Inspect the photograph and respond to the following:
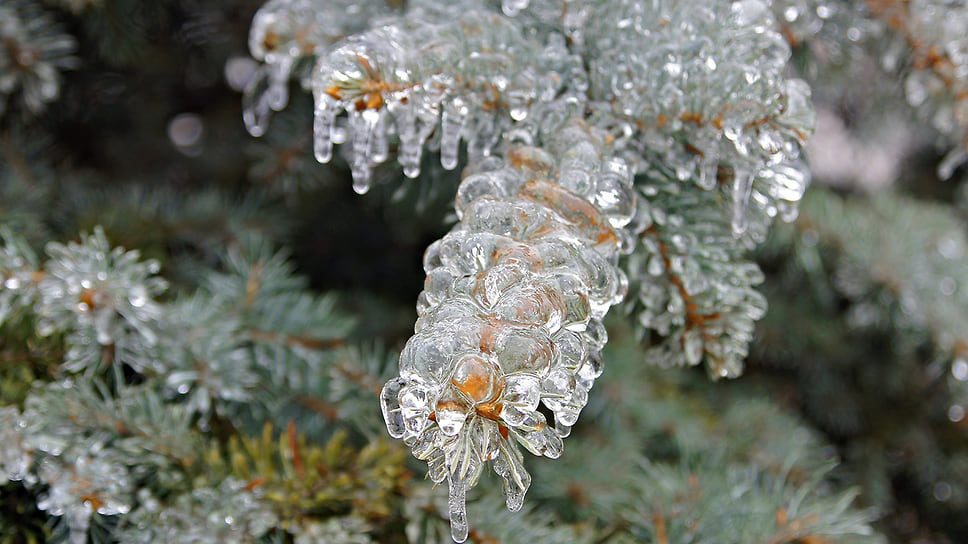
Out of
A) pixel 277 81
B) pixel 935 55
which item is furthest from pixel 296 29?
pixel 935 55

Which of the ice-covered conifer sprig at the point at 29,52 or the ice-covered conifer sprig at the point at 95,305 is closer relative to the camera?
the ice-covered conifer sprig at the point at 95,305

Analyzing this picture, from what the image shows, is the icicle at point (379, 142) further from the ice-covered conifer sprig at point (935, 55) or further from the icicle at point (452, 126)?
the ice-covered conifer sprig at point (935, 55)

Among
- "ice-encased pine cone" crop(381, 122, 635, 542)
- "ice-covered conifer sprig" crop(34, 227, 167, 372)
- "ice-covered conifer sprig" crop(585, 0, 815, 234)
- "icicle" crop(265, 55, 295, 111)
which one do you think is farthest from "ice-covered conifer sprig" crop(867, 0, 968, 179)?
"ice-covered conifer sprig" crop(34, 227, 167, 372)

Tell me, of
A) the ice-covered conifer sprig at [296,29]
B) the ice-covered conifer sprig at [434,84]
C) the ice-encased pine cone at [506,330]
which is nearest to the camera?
the ice-encased pine cone at [506,330]

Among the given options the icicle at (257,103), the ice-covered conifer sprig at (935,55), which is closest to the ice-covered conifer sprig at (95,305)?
the icicle at (257,103)

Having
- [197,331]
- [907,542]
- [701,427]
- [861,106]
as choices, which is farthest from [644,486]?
[861,106]

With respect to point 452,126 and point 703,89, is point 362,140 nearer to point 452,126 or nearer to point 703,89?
point 452,126
